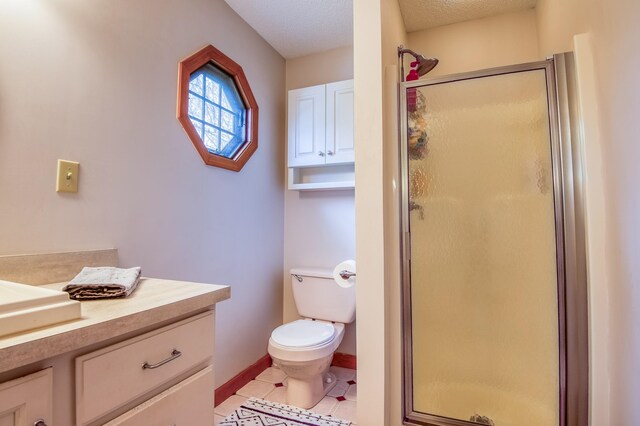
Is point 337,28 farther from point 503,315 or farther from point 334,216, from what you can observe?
point 503,315

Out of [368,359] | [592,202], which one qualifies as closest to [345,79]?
[592,202]

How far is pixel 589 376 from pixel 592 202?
0.67 metres

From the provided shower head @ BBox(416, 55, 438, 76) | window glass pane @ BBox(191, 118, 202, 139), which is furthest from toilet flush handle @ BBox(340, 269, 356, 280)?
shower head @ BBox(416, 55, 438, 76)

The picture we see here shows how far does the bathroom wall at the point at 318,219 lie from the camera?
2.34m

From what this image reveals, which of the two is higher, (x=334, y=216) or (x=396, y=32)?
(x=396, y=32)

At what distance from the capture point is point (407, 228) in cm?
151

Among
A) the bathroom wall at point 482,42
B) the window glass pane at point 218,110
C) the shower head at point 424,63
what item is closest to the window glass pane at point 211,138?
the window glass pane at point 218,110

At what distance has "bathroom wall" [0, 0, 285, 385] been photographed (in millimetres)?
1035

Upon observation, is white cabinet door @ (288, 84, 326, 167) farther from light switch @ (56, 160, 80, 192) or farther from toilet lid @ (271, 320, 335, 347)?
light switch @ (56, 160, 80, 192)

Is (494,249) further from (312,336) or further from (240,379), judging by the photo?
(240,379)

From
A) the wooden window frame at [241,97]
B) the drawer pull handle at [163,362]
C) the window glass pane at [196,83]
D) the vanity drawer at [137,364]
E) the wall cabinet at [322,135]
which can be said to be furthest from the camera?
the wall cabinet at [322,135]

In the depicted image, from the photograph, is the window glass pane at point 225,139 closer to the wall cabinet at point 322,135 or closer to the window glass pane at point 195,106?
the window glass pane at point 195,106

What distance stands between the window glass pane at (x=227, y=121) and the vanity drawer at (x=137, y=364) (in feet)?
4.68

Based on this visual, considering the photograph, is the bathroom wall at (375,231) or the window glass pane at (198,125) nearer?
the bathroom wall at (375,231)
